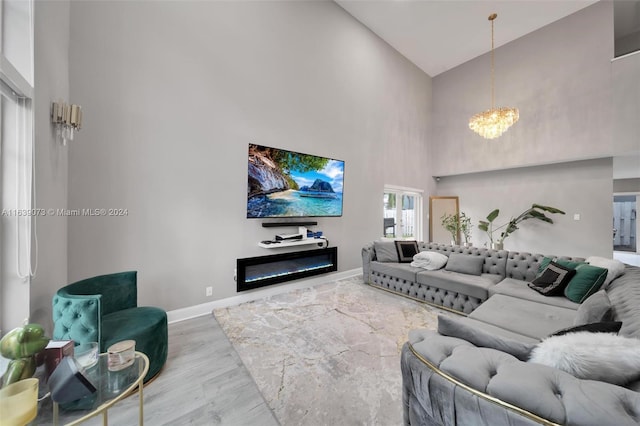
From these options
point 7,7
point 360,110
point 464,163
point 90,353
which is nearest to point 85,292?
point 90,353

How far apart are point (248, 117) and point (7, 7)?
2.18m

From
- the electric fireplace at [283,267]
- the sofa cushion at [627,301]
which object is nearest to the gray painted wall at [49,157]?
the electric fireplace at [283,267]

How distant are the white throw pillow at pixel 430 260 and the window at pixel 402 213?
74.6 inches

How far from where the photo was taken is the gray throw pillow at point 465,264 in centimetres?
338

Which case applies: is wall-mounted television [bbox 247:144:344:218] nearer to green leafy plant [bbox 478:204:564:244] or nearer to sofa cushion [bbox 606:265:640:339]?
sofa cushion [bbox 606:265:640:339]

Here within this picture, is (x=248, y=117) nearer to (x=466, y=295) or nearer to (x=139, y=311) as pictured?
(x=139, y=311)

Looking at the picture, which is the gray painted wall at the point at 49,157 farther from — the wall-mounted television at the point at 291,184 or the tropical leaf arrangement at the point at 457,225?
the tropical leaf arrangement at the point at 457,225

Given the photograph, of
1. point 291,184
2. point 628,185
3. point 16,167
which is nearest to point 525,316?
point 291,184

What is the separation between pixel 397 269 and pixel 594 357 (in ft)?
9.59

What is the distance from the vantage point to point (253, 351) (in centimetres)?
226

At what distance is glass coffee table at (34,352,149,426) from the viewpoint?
971mm

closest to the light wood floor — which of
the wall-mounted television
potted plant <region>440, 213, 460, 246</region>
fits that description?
the wall-mounted television

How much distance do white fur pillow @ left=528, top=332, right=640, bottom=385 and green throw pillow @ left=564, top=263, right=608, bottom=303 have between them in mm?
1961

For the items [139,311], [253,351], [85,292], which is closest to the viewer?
[85,292]
